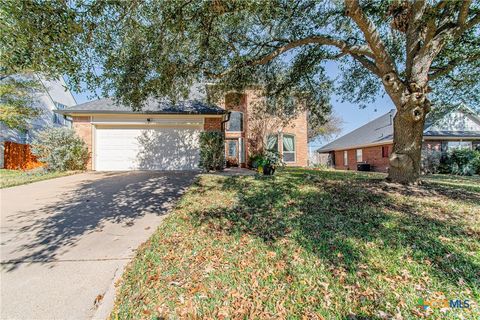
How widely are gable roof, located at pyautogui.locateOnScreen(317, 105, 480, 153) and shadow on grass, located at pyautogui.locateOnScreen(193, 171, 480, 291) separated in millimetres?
13115

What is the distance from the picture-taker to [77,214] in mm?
4754

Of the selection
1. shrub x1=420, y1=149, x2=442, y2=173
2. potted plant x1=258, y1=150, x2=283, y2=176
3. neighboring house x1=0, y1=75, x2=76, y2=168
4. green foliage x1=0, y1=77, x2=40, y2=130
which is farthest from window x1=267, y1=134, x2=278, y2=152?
green foliage x1=0, y1=77, x2=40, y2=130

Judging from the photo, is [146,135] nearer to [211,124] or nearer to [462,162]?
[211,124]

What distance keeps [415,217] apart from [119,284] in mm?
4924

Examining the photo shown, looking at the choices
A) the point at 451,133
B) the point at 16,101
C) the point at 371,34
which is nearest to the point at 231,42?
the point at 371,34

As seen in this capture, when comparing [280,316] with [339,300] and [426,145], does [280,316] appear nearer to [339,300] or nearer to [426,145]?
[339,300]

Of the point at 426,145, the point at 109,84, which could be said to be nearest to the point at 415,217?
the point at 109,84

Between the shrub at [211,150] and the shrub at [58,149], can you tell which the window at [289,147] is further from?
the shrub at [58,149]

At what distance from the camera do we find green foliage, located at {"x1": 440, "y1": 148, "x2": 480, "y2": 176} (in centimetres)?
1467

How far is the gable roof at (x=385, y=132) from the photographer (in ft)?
52.0

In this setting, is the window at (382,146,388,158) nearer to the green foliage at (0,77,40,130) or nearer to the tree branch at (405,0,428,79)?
the tree branch at (405,0,428,79)

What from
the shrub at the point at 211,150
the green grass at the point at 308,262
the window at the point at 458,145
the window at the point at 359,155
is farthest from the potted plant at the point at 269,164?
the window at the point at 458,145

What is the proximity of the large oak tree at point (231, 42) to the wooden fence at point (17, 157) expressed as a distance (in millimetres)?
13279

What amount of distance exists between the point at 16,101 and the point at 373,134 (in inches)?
1086
